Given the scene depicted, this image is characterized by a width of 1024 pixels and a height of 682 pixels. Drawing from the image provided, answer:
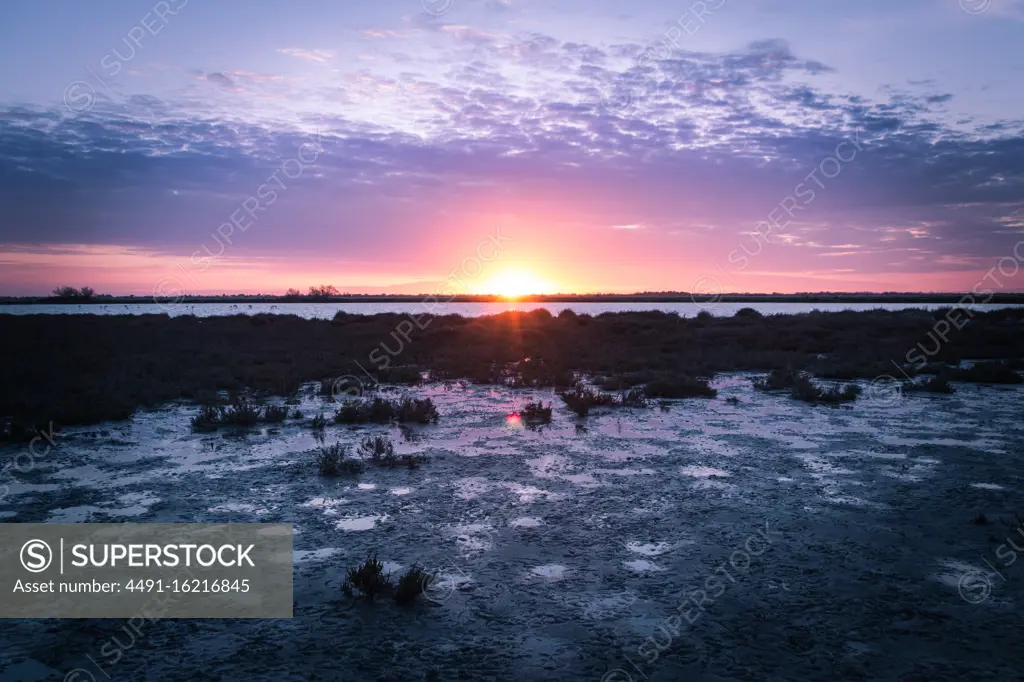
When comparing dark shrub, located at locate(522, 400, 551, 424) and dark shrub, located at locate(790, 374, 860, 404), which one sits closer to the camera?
dark shrub, located at locate(522, 400, 551, 424)

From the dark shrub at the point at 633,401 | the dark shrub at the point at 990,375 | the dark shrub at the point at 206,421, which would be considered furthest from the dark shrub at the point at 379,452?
the dark shrub at the point at 990,375

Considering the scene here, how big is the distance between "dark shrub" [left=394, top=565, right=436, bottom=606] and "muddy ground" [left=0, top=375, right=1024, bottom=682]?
0.13 meters

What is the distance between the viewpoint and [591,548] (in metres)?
6.39

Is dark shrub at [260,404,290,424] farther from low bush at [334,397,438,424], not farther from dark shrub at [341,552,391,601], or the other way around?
dark shrub at [341,552,391,601]

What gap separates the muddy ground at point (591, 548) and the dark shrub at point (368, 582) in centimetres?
21

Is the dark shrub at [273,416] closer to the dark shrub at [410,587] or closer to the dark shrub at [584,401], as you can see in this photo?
the dark shrub at [584,401]

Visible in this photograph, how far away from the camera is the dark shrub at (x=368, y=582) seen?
528 centimetres

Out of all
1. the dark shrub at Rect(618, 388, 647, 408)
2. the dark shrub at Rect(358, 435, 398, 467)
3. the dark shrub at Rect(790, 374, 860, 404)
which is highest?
the dark shrub at Rect(790, 374, 860, 404)

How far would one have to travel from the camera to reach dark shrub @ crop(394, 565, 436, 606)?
516cm

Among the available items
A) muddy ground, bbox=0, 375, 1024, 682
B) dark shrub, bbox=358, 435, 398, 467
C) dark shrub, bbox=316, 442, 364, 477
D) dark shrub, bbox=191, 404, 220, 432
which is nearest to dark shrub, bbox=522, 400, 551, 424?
muddy ground, bbox=0, 375, 1024, 682

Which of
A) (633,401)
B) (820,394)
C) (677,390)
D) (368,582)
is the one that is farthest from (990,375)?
(368,582)

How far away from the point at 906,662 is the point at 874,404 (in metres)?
13.3

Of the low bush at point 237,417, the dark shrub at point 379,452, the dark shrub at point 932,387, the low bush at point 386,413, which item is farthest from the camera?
the dark shrub at point 932,387

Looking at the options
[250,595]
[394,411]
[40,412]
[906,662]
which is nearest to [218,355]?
[40,412]
